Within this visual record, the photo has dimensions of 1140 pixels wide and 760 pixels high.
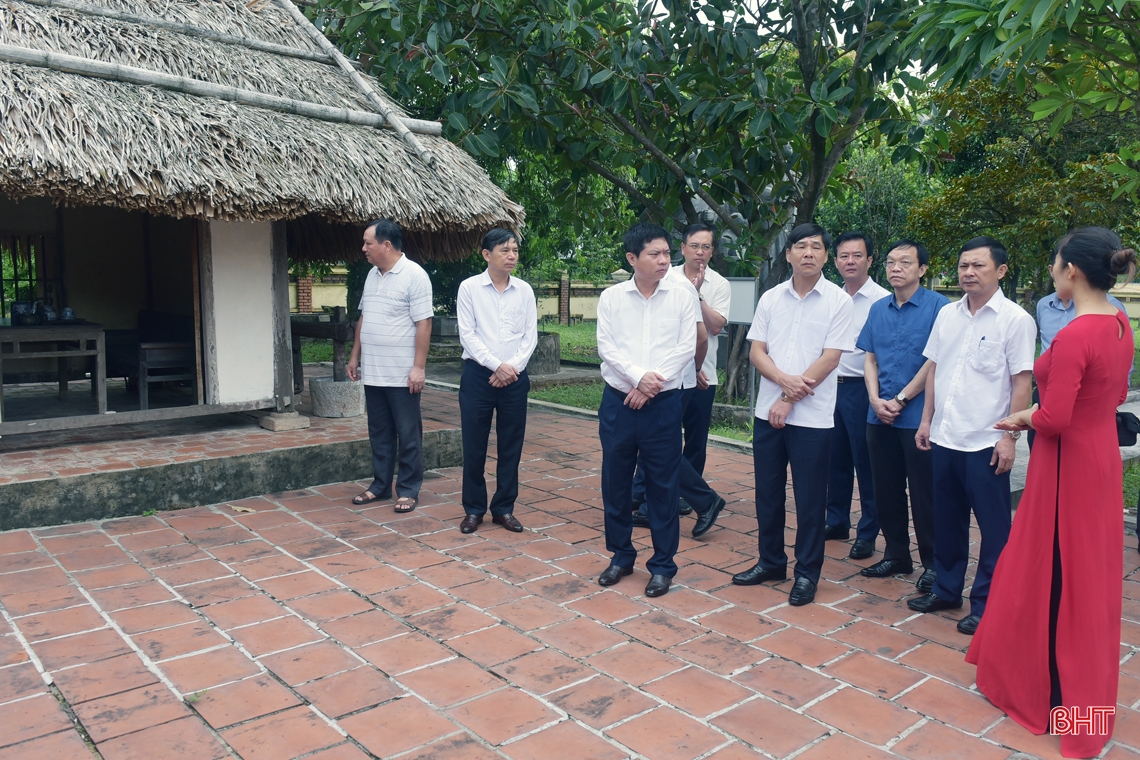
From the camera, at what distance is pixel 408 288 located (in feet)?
18.4

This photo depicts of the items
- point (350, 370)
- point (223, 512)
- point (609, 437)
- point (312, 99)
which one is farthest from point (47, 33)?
point (609, 437)

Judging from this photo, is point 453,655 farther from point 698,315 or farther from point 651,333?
point 698,315

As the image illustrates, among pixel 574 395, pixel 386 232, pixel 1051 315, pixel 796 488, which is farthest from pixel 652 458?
pixel 574 395

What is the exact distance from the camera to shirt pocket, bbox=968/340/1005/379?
12.3ft

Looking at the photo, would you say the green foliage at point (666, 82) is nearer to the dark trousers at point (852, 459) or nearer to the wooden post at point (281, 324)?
the wooden post at point (281, 324)

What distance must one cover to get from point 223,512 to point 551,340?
7.31m

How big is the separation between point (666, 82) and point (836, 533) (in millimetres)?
4684

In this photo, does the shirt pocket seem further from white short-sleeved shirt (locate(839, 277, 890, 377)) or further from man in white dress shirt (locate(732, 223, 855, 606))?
white short-sleeved shirt (locate(839, 277, 890, 377))

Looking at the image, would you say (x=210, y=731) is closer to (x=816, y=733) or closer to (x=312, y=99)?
(x=816, y=733)

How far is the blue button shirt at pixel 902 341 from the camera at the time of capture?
171 inches

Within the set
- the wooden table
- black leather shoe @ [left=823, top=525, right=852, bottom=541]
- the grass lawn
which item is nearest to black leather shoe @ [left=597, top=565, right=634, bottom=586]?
black leather shoe @ [left=823, top=525, right=852, bottom=541]

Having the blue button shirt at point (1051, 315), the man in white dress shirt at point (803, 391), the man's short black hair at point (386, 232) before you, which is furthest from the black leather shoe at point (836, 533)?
the man's short black hair at point (386, 232)

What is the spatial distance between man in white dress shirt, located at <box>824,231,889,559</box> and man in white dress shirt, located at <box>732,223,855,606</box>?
714mm

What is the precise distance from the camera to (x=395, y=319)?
5.63 meters
